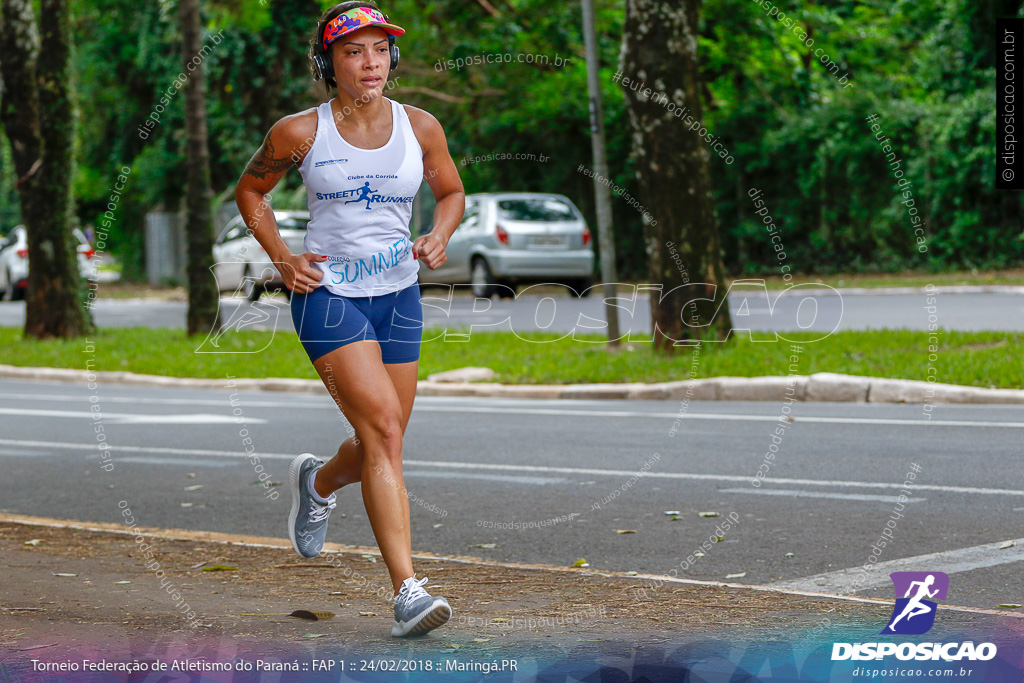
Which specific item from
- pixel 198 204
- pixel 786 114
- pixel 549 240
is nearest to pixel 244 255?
pixel 549 240

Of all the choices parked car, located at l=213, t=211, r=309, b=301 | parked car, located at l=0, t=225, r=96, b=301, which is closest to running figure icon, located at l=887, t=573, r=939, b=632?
parked car, located at l=213, t=211, r=309, b=301

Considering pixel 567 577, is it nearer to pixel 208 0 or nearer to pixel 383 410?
pixel 383 410

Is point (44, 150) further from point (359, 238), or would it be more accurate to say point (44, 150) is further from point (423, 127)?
point (359, 238)

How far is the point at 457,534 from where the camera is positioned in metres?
6.47

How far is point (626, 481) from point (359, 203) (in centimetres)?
373

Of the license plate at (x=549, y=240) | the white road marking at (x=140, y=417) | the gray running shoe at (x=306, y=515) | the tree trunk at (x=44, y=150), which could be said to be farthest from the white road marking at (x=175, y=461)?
the license plate at (x=549, y=240)

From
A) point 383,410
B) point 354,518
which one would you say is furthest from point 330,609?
point 354,518

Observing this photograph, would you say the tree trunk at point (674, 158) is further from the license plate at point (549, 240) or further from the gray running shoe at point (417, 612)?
the gray running shoe at point (417, 612)

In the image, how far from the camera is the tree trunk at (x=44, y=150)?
739 inches

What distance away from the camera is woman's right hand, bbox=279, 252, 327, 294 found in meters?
4.32

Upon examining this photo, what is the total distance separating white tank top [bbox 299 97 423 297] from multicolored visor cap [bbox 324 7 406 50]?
255 millimetres

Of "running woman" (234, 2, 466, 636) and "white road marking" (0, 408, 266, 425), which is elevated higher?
"running woman" (234, 2, 466, 636)

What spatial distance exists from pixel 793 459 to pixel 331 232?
180 inches

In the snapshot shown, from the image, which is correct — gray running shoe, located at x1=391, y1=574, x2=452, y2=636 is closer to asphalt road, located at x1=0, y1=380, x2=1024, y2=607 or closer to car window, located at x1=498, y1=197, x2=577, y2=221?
asphalt road, located at x1=0, y1=380, x2=1024, y2=607
